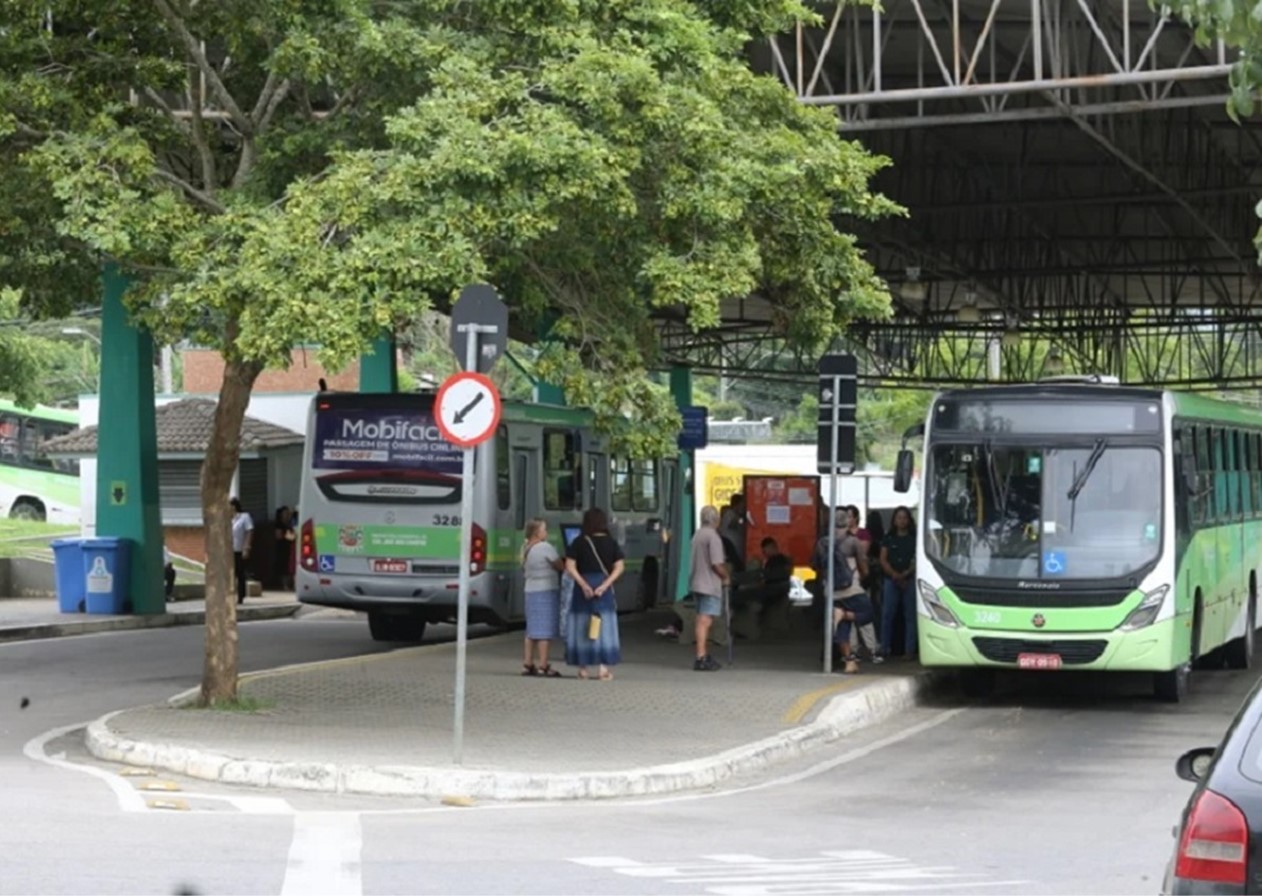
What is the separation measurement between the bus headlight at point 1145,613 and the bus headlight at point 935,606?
1585 millimetres

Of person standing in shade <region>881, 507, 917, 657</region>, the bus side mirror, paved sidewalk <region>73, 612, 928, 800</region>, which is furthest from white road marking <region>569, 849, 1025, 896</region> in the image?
person standing in shade <region>881, 507, 917, 657</region>

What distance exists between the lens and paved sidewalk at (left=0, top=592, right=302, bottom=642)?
30.0m

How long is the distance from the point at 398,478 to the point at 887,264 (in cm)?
2473

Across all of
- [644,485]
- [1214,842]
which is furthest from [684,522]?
[1214,842]

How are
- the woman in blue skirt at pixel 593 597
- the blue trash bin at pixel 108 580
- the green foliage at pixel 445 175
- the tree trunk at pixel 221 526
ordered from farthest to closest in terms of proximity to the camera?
the blue trash bin at pixel 108 580 < the woman in blue skirt at pixel 593 597 < the tree trunk at pixel 221 526 < the green foliage at pixel 445 175

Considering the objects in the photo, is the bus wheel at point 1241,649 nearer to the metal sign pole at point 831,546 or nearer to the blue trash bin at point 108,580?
the metal sign pole at point 831,546

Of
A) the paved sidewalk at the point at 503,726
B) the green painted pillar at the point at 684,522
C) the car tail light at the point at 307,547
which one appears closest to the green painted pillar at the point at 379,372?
the green painted pillar at the point at 684,522

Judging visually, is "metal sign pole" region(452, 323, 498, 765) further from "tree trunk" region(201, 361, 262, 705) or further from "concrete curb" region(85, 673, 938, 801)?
"tree trunk" region(201, 361, 262, 705)

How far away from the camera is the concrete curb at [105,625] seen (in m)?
29.6

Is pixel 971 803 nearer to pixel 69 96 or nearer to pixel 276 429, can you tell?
pixel 69 96

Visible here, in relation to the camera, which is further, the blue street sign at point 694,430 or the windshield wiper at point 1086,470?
the blue street sign at point 694,430

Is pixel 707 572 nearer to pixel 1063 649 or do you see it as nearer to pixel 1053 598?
pixel 1053 598

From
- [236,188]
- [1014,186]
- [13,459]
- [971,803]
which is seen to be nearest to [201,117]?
[236,188]

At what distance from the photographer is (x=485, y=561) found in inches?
1072
